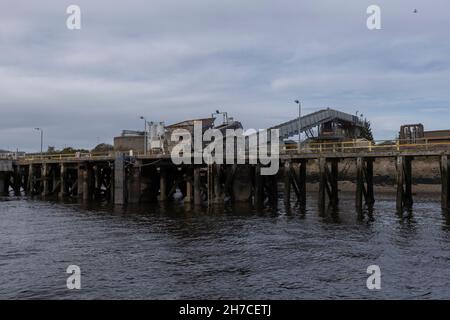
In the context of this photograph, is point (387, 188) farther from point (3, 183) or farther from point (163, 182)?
point (3, 183)

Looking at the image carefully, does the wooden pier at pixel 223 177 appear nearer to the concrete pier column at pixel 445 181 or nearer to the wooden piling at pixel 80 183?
the concrete pier column at pixel 445 181

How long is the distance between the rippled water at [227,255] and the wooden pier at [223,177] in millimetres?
3416

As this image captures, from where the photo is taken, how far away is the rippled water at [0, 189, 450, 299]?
48.5 feet

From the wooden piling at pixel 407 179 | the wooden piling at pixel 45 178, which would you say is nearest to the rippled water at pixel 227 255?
the wooden piling at pixel 407 179

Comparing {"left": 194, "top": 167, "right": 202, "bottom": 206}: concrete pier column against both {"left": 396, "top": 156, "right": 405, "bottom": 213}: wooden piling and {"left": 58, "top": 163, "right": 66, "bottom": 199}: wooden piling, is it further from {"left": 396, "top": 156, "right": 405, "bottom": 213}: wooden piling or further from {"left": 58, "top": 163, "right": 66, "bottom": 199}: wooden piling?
{"left": 58, "top": 163, "right": 66, "bottom": 199}: wooden piling

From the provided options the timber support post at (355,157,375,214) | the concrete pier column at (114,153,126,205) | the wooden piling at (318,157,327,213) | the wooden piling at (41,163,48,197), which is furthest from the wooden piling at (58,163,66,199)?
the timber support post at (355,157,375,214)

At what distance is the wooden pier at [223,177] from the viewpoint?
32938mm

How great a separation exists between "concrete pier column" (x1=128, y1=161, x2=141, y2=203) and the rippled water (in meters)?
10.7

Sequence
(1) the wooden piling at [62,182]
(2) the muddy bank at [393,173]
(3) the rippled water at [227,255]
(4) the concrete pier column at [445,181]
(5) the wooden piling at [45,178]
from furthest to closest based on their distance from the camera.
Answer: (2) the muddy bank at [393,173] < (5) the wooden piling at [45,178] < (1) the wooden piling at [62,182] < (4) the concrete pier column at [445,181] < (3) the rippled water at [227,255]

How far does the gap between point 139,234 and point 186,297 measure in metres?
12.0

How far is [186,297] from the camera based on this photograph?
46.0 ft

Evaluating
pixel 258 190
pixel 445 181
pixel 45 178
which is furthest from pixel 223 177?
pixel 45 178

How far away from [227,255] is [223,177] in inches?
992
